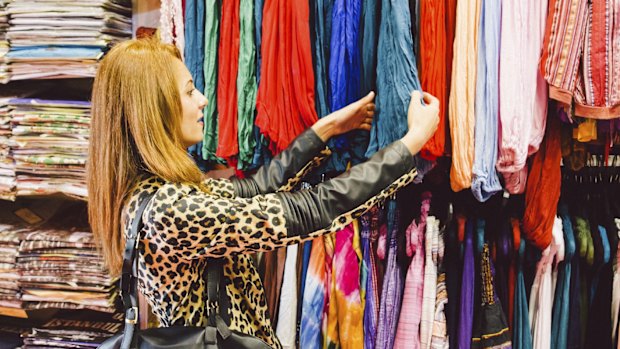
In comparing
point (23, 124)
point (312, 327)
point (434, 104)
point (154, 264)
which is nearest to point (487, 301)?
point (312, 327)

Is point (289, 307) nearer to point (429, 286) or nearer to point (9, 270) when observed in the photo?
point (429, 286)

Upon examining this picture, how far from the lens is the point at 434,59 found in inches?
55.9

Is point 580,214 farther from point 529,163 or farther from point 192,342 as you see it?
point 192,342

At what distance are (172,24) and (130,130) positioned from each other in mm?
728

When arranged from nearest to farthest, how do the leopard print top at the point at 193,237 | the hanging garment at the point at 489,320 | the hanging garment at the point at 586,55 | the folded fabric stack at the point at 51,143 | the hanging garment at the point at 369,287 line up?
the leopard print top at the point at 193,237
the hanging garment at the point at 586,55
the hanging garment at the point at 489,320
the hanging garment at the point at 369,287
the folded fabric stack at the point at 51,143

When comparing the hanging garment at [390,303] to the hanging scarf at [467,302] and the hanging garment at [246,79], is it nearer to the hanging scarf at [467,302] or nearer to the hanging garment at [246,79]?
the hanging scarf at [467,302]

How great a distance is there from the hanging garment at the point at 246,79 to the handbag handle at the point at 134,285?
0.56m

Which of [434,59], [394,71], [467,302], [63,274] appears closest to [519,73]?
[434,59]

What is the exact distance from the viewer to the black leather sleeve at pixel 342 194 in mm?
1032

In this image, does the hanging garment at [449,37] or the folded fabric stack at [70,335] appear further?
the folded fabric stack at [70,335]

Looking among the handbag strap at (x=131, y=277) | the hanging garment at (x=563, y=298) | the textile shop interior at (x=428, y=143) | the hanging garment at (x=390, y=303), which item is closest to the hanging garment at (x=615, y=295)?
the textile shop interior at (x=428, y=143)

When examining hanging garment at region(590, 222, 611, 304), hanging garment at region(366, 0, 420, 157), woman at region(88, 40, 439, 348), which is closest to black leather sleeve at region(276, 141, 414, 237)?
woman at region(88, 40, 439, 348)

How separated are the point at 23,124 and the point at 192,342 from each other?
1311mm

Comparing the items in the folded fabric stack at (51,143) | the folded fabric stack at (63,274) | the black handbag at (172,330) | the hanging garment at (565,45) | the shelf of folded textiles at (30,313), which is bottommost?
the shelf of folded textiles at (30,313)
